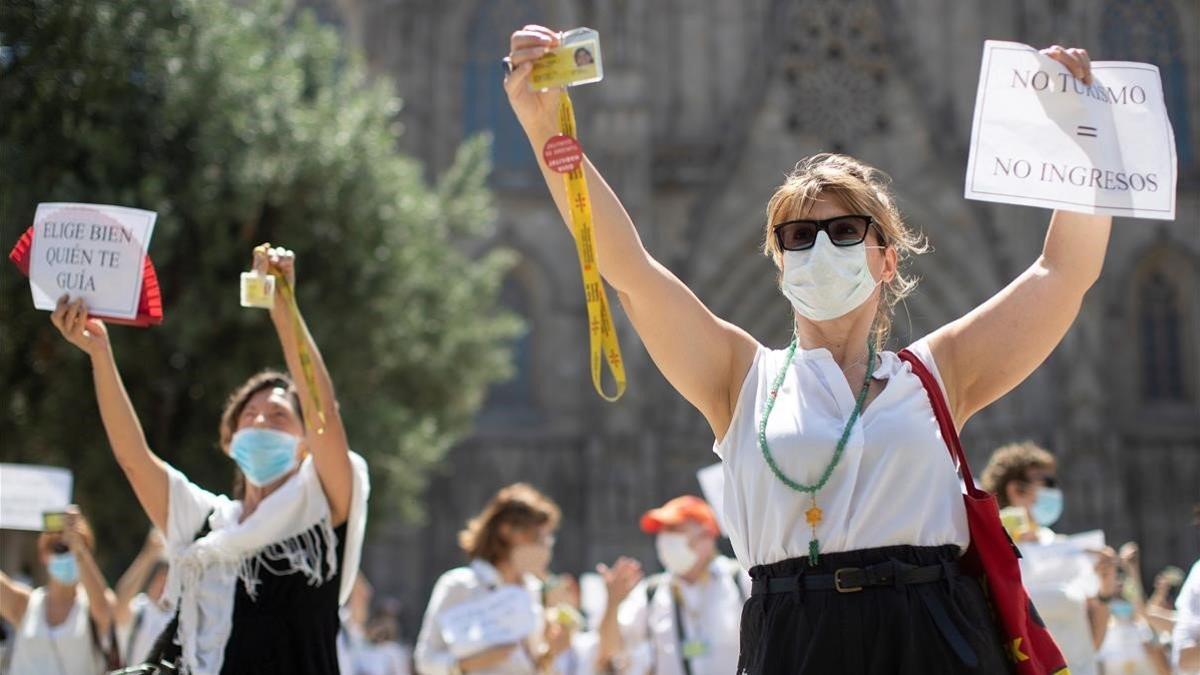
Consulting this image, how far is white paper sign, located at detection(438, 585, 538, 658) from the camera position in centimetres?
676

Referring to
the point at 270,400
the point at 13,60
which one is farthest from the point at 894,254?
the point at 13,60

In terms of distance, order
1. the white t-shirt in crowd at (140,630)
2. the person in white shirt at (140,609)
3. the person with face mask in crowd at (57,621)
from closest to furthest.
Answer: the person with face mask in crowd at (57,621), the person in white shirt at (140,609), the white t-shirt in crowd at (140,630)

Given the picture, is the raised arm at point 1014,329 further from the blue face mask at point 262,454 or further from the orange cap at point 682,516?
the orange cap at point 682,516

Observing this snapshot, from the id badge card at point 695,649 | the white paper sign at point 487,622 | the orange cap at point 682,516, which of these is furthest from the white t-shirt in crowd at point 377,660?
the id badge card at point 695,649

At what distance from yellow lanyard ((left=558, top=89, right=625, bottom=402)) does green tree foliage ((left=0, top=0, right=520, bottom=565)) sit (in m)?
9.21

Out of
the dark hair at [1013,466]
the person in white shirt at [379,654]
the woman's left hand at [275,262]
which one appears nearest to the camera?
the woman's left hand at [275,262]

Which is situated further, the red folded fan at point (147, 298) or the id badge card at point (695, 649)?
the id badge card at point (695, 649)

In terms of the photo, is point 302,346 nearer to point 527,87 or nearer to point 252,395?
point 252,395

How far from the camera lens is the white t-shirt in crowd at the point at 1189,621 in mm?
6090

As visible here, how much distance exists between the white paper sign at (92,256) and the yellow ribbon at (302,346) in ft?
1.71

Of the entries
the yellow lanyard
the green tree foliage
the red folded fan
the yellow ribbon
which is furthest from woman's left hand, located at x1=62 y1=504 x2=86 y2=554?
the green tree foliage

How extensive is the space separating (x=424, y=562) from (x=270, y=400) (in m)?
19.6

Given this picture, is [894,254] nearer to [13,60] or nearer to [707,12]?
[13,60]

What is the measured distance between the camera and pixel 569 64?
322 cm
